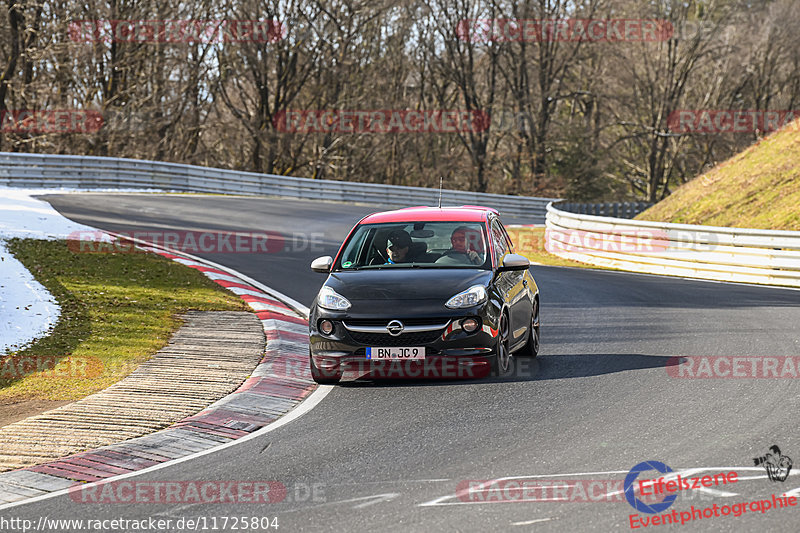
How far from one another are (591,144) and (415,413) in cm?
4873

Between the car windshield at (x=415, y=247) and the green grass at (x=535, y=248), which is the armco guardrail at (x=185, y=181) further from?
the car windshield at (x=415, y=247)

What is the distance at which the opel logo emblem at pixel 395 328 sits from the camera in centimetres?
913

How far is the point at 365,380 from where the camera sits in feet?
32.5

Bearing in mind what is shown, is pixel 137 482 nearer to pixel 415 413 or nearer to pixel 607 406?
pixel 415 413

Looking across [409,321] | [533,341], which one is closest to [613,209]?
[533,341]

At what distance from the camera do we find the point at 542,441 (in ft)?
23.9

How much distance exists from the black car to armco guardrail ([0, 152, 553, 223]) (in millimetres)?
24811

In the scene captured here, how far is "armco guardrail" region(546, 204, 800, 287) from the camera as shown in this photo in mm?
19005

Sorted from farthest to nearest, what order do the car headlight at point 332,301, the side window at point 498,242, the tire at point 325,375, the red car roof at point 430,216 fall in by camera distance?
the red car roof at point 430,216 → the side window at point 498,242 → the tire at point 325,375 → the car headlight at point 332,301

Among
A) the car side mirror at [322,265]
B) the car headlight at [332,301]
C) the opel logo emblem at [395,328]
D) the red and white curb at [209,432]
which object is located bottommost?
the red and white curb at [209,432]

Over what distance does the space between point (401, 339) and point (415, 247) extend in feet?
5.14

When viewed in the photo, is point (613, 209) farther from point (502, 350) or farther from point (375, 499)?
point (375, 499)

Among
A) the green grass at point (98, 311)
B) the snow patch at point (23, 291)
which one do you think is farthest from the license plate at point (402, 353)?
the snow patch at point (23, 291)

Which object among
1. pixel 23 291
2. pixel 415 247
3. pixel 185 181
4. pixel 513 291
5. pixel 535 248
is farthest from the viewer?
pixel 185 181
